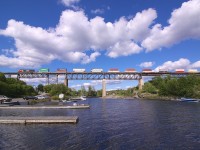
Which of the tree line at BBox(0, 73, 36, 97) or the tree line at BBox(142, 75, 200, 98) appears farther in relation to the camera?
the tree line at BBox(142, 75, 200, 98)

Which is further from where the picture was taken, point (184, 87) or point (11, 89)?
point (184, 87)

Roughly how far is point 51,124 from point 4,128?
25.4 ft

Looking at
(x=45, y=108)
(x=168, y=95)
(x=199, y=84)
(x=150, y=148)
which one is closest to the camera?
(x=150, y=148)

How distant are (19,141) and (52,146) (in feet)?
16.8

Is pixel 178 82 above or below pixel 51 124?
above

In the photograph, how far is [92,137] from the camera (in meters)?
36.2

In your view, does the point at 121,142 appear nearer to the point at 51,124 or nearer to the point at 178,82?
the point at 51,124

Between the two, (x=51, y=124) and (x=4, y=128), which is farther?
(x=51, y=124)

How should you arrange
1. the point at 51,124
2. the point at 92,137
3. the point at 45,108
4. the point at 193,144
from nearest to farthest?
the point at 193,144 < the point at 92,137 < the point at 51,124 < the point at 45,108

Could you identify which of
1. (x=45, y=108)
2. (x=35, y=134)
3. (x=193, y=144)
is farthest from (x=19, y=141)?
(x=45, y=108)

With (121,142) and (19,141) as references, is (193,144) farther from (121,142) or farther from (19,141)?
(19,141)

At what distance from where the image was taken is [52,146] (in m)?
30.6

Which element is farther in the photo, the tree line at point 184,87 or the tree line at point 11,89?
the tree line at point 184,87

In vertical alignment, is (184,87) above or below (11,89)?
above
